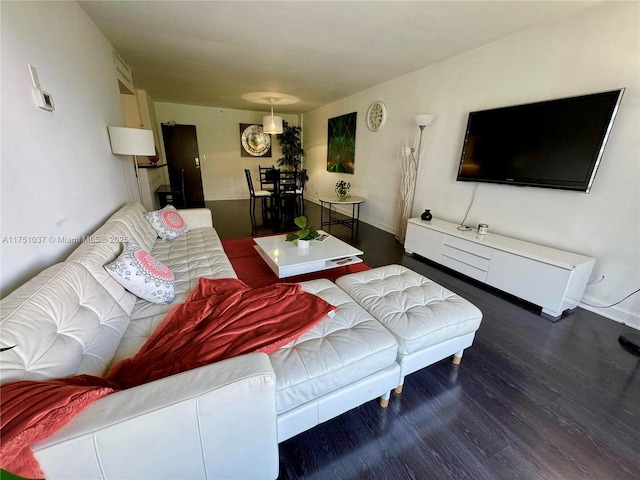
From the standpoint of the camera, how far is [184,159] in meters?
6.70

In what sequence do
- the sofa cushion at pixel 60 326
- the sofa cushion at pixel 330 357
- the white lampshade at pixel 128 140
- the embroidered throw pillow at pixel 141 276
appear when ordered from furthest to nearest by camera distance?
the white lampshade at pixel 128 140 < the embroidered throw pillow at pixel 141 276 < the sofa cushion at pixel 330 357 < the sofa cushion at pixel 60 326

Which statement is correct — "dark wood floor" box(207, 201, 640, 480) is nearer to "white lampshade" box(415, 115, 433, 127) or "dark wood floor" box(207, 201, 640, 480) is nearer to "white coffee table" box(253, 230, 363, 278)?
"white coffee table" box(253, 230, 363, 278)

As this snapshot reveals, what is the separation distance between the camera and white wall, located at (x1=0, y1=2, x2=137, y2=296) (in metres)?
1.20

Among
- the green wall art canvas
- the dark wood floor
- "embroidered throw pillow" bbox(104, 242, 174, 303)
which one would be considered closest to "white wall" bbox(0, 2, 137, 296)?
"embroidered throw pillow" bbox(104, 242, 174, 303)

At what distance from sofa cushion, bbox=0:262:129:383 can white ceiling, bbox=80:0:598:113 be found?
2350 millimetres

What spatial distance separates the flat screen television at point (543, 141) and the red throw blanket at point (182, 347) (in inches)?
96.5

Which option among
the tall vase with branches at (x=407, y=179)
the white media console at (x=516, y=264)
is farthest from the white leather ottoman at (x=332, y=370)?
the tall vase with branches at (x=407, y=179)

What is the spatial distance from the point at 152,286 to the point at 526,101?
3.57 m

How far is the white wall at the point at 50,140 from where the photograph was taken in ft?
3.94

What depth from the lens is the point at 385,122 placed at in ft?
14.3

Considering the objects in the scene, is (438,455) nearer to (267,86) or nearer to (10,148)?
(10,148)

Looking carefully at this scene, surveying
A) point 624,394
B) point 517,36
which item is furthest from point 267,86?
point 624,394

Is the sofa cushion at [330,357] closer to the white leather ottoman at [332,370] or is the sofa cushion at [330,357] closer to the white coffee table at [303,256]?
the white leather ottoman at [332,370]

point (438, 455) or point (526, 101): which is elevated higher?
point (526, 101)
